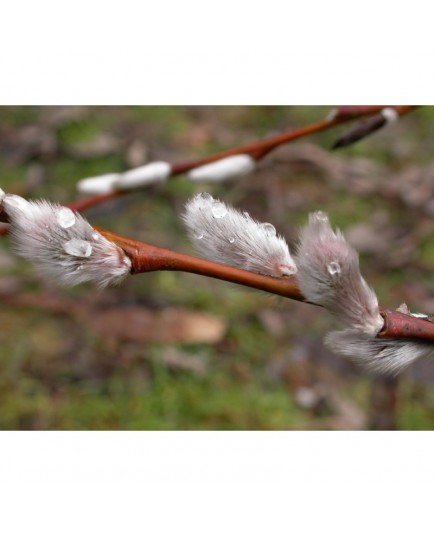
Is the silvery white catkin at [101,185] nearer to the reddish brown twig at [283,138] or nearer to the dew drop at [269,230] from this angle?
the reddish brown twig at [283,138]

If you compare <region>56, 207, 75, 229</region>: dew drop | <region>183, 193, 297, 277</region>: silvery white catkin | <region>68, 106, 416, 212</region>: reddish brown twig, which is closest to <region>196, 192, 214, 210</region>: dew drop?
<region>183, 193, 297, 277</region>: silvery white catkin

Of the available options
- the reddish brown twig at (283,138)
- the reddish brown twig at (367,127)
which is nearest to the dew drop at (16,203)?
the reddish brown twig at (283,138)

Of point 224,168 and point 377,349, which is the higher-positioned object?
point 224,168

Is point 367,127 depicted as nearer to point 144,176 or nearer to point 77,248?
point 144,176

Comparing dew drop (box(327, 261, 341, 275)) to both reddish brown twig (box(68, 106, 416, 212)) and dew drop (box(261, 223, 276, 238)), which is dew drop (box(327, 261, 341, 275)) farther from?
reddish brown twig (box(68, 106, 416, 212))

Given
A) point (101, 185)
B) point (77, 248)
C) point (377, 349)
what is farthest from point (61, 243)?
point (101, 185)
